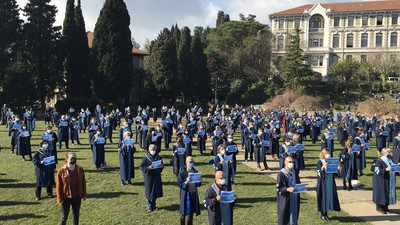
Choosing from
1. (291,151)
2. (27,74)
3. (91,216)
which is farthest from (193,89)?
(91,216)

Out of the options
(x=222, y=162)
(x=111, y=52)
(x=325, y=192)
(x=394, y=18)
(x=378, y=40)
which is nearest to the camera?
(x=325, y=192)

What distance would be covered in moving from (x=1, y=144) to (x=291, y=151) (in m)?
15.5

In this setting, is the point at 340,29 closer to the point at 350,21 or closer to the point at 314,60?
the point at 350,21

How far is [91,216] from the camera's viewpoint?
938 centimetres

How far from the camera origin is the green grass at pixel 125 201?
9.17 metres

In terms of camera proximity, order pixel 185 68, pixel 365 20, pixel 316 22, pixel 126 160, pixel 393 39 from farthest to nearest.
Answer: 1. pixel 316 22
2. pixel 365 20
3. pixel 393 39
4. pixel 185 68
5. pixel 126 160

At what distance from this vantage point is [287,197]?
796 centimetres

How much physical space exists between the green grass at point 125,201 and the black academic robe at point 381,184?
1031mm

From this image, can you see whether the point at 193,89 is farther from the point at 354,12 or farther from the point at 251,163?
the point at 354,12

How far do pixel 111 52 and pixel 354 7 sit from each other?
53.4m

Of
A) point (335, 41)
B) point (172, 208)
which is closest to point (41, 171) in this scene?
point (172, 208)

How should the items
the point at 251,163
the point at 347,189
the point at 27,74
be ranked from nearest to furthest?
the point at 347,189 → the point at 251,163 → the point at 27,74

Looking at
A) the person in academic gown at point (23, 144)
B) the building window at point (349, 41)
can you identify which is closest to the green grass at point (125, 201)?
the person in academic gown at point (23, 144)

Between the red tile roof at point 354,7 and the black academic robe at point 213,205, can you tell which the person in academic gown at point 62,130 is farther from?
the red tile roof at point 354,7
